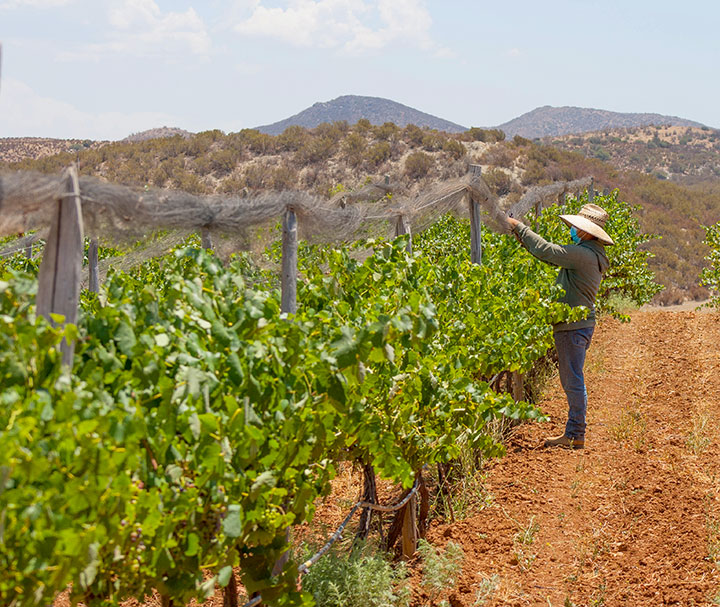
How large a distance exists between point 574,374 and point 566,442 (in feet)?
1.71

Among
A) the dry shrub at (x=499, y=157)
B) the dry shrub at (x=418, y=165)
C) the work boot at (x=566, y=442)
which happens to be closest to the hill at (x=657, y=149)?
the dry shrub at (x=499, y=157)

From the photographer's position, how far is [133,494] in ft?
5.93

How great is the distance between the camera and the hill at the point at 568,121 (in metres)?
127

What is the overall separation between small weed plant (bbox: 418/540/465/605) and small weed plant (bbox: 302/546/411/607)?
0.46ft

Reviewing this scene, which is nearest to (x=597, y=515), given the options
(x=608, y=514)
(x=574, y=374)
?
(x=608, y=514)

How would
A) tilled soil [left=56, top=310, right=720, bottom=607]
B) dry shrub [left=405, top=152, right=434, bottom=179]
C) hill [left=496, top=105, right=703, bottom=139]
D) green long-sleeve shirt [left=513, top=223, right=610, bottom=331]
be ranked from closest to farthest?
tilled soil [left=56, top=310, right=720, bottom=607] → green long-sleeve shirt [left=513, top=223, right=610, bottom=331] → dry shrub [left=405, top=152, right=434, bottom=179] → hill [left=496, top=105, right=703, bottom=139]

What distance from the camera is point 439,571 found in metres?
3.63

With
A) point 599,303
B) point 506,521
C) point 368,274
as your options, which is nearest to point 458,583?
point 506,521

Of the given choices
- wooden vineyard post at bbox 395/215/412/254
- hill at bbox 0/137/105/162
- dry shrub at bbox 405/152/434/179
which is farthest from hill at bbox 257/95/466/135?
wooden vineyard post at bbox 395/215/412/254

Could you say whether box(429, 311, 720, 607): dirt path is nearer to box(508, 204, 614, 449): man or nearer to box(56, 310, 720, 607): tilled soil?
box(56, 310, 720, 607): tilled soil

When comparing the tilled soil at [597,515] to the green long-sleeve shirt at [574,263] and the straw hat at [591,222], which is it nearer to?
the green long-sleeve shirt at [574,263]

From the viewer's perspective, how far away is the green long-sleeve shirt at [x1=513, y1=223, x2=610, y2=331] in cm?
542

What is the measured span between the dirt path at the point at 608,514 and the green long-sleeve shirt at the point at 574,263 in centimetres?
107

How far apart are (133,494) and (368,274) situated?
6.30ft
